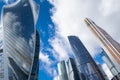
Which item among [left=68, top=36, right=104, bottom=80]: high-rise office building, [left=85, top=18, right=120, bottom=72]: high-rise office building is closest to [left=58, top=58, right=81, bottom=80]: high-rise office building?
[left=68, top=36, right=104, bottom=80]: high-rise office building

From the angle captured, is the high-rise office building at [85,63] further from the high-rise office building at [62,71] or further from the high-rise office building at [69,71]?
the high-rise office building at [62,71]

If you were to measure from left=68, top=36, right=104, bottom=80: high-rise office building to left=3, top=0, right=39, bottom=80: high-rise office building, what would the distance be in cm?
6958

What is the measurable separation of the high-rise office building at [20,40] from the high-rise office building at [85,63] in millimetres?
69581

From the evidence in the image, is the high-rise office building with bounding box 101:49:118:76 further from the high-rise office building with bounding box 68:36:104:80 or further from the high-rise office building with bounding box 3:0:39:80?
the high-rise office building with bounding box 3:0:39:80

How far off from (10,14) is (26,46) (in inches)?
831

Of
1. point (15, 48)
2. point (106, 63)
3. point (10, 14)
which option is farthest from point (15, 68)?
point (106, 63)

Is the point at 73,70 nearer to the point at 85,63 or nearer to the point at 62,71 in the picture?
the point at 85,63

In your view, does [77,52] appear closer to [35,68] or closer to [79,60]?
[79,60]

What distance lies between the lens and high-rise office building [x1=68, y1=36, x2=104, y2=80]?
149625 millimetres

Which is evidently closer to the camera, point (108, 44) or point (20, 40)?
point (20, 40)

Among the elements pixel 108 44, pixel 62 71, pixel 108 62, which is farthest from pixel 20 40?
pixel 108 62

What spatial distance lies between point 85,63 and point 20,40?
274 ft

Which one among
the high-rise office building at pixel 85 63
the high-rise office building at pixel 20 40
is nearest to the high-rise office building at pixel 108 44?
the high-rise office building at pixel 85 63

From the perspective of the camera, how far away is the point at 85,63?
161 meters
